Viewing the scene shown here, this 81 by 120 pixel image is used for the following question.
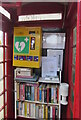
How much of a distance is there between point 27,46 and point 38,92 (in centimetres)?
65

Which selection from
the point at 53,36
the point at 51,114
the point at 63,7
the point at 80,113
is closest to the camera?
the point at 80,113

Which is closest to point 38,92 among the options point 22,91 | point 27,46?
point 22,91

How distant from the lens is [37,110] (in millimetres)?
1616

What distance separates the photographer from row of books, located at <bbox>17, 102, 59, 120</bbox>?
1.57 meters

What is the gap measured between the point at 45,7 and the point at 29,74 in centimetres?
90

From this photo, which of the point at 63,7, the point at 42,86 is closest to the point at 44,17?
the point at 63,7

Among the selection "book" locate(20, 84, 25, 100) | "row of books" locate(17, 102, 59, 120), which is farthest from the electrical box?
"row of books" locate(17, 102, 59, 120)

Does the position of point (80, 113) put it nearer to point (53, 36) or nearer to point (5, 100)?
point (53, 36)

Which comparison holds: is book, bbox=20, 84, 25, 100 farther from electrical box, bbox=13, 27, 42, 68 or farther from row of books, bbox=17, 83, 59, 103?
electrical box, bbox=13, 27, 42, 68

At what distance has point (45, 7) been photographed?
146 centimetres

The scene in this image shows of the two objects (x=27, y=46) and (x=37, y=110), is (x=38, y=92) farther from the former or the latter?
(x=27, y=46)

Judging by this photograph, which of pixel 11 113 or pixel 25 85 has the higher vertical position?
pixel 25 85

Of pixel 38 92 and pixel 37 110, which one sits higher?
pixel 38 92

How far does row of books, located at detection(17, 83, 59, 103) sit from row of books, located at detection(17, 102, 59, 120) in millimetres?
93
